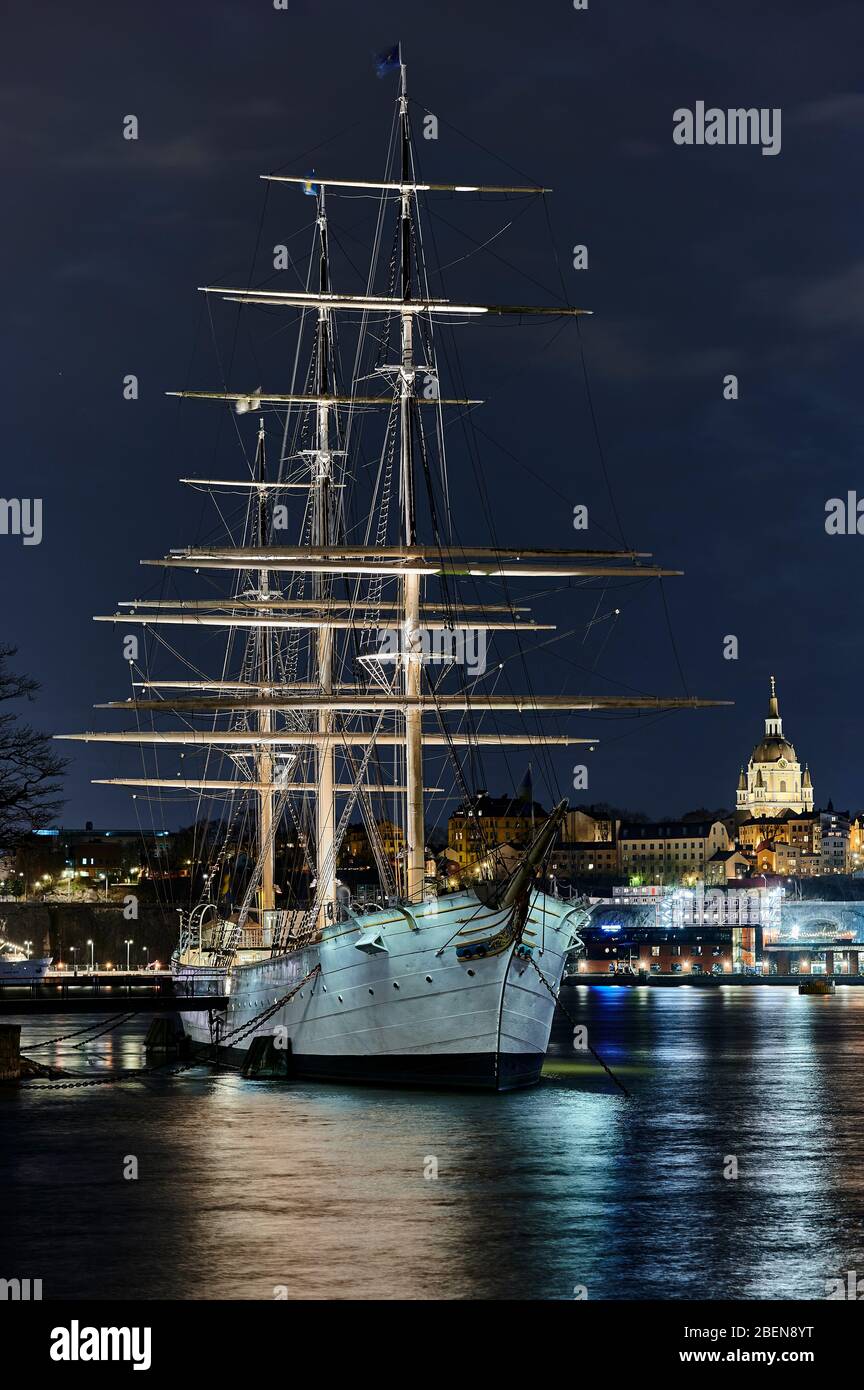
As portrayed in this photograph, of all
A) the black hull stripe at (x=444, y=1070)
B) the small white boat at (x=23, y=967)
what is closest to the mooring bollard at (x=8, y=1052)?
the black hull stripe at (x=444, y=1070)

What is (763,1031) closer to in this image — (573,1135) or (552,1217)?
(573,1135)

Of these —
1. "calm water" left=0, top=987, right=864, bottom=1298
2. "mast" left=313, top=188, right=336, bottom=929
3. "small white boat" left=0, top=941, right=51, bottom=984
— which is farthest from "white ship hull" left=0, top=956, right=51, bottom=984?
"calm water" left=0, top=987, right=864, bottom=1298

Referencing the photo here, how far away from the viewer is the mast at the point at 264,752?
261ft

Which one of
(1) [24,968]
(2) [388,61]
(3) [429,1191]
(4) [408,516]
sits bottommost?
(1) [24,968]

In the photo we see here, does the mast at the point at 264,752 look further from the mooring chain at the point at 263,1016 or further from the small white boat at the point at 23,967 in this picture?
the small white boat at the point at 23,967

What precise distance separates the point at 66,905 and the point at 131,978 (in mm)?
45980

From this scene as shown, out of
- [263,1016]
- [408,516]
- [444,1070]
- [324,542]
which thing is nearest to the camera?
[444,1070]

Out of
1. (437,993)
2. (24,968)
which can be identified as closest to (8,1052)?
(437,993)

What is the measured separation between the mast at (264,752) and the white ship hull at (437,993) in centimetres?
2503

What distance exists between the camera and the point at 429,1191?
33.7m

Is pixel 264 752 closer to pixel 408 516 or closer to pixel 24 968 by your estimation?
pixel 408 516

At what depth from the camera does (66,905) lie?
509ft

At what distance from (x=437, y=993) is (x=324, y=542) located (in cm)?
2284

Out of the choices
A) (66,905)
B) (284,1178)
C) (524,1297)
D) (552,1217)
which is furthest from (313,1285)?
(66,905)
